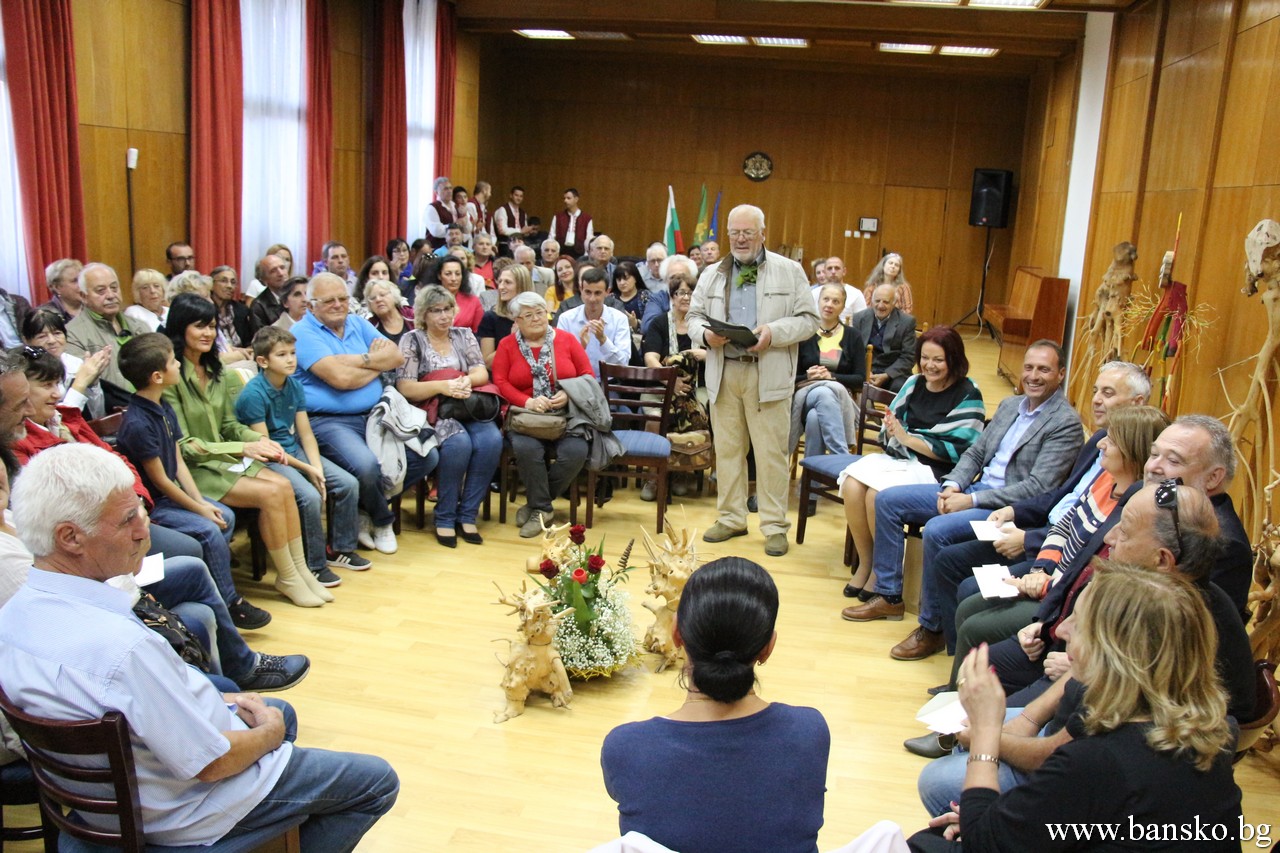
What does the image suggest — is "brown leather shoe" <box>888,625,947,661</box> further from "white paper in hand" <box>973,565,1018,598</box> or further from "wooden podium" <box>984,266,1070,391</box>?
"wooden podium" <box>984,266,1070,391</box>

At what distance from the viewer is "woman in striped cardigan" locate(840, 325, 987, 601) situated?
4.47m

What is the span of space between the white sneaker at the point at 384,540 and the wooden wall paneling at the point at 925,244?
10847 millimetres

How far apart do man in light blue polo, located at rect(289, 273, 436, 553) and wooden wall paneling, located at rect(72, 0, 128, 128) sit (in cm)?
263

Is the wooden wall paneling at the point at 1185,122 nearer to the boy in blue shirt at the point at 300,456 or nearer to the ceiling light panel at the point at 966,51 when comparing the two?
the ceiling light panel at the point at 966,51

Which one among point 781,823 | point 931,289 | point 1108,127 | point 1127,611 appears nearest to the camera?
point 781,823

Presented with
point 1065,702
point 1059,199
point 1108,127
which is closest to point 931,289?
point 1059,199

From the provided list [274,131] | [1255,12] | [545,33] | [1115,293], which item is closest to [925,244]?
[545,33]

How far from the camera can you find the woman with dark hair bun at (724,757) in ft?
5.30

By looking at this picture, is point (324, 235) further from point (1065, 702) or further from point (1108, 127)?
point (1065, 702)

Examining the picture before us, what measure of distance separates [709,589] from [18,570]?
1.72 m

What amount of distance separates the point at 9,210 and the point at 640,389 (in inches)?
143

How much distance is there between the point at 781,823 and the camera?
162 centimetres

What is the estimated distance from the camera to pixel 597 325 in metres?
6.05

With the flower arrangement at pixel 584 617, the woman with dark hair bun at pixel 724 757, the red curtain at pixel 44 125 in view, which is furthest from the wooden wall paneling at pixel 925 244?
the woman with dark hair bun at pixel 724 757
